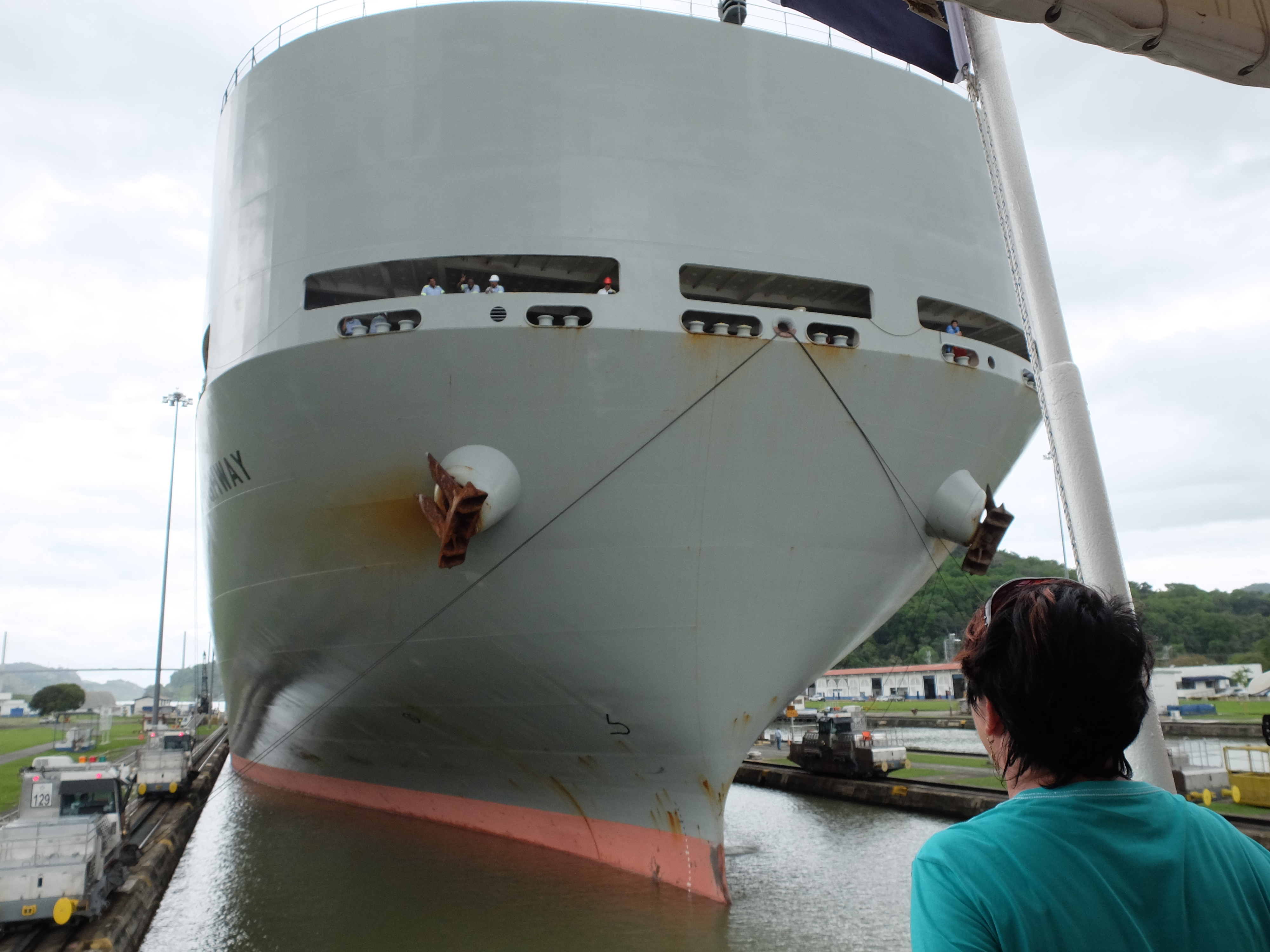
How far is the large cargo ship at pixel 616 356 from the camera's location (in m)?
8.52

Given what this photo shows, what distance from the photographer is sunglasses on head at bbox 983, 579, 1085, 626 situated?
143cm

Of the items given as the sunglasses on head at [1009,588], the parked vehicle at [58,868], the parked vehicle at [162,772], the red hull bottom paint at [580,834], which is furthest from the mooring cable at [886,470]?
the parked vehicle at [162,772]

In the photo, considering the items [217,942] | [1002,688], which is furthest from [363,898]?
[1002,688]

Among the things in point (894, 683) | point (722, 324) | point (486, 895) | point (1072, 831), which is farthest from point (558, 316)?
point (894, 683)

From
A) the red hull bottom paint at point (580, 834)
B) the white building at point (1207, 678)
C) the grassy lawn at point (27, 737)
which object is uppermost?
the grassy lawn at point (27, 737)

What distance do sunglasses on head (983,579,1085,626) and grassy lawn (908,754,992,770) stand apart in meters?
21.9

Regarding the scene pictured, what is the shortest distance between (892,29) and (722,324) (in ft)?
9.62

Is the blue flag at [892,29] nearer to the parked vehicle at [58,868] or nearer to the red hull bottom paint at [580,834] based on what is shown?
the red hull bottom paint at [580,834]

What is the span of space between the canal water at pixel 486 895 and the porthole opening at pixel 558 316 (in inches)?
209

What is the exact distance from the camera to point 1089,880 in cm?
123

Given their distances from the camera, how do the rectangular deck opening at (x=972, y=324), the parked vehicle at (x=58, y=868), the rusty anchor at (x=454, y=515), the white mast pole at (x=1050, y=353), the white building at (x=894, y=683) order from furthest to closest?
1. the white building at (x=894, y=683)
2. the rectangular deck opening at (x=972, y=324)
3. the parked vehicle at (x=58, y=868)
4. the rusty anchor at (x=454, y=515)
5. the white mast pole at (x=1050, y=353)

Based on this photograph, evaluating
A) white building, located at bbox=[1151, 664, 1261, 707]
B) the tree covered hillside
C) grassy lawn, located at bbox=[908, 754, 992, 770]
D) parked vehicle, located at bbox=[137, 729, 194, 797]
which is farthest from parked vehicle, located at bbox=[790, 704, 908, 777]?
the tree covered hillside

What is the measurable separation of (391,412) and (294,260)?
195 cm

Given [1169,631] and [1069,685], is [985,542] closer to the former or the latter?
[1069,685]
